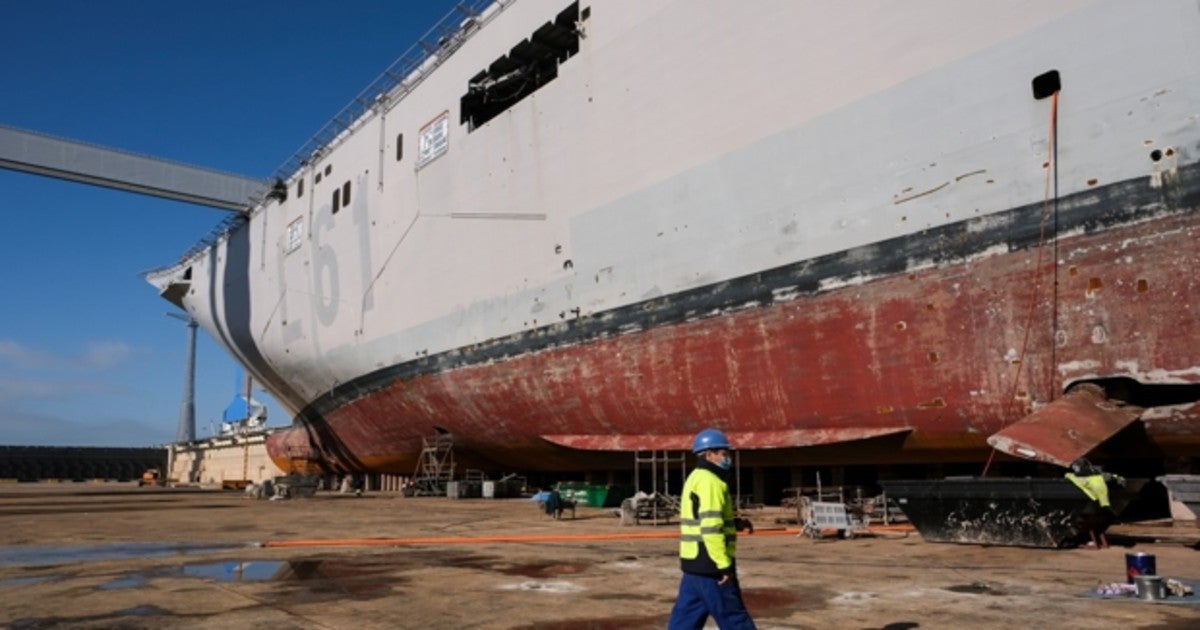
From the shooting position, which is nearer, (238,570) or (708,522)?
(708,522)

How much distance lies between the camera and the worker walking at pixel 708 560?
164 inches

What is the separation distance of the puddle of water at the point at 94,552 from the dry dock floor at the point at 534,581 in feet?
0.13

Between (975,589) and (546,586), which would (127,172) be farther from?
(975,589)

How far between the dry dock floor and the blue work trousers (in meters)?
1.50

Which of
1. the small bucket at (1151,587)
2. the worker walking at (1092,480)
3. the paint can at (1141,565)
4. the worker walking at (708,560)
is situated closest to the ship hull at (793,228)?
the worker walking at (1092,480)

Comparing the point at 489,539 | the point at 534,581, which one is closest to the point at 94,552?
the point at 489,539

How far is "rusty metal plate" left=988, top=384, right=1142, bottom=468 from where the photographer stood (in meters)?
9.36

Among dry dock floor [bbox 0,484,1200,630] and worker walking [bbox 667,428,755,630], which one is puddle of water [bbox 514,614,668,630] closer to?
dry dock floor [bbox 0,484,1200,630]

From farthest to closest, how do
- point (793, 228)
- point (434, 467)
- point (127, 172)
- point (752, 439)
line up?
point (127, 172)
point (434, 467)
point (752, 439)
point (793, 228)

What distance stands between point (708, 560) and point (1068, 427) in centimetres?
744

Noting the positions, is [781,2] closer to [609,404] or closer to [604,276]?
[604,276]

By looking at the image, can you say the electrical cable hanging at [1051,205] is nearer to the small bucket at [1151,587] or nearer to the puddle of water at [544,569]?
the small bucket at [1151,587]

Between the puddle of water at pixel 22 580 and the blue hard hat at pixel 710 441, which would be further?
the puddle of water at pixel 22 580

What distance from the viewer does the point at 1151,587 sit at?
246 inches
